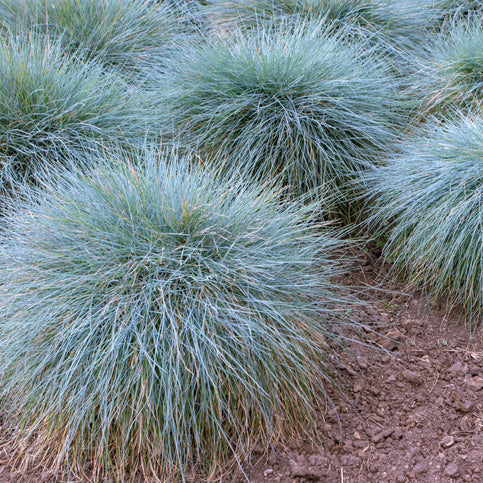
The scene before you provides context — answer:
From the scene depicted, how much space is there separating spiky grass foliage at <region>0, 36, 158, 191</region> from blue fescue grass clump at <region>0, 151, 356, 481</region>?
101cm

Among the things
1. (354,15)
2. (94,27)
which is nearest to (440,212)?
(354,15)

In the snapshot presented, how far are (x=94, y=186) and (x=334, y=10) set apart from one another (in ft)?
9.67

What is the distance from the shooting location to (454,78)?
4055 mm

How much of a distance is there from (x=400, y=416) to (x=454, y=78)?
256 cm

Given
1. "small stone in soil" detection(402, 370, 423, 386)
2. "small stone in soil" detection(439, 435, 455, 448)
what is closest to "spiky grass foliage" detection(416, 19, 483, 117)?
"small stone in soil" detection(402, 370, 423, 386)

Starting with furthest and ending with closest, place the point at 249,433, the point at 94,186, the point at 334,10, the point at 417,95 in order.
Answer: the point at 334,10, the point at 417,95, the point at 94,186, the point at 249,433

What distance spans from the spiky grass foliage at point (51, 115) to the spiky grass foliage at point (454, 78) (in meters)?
1.99

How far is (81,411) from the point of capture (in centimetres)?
223

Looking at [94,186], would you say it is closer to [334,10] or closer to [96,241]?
[96,241]

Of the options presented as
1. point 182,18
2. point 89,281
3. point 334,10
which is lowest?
point 89,281

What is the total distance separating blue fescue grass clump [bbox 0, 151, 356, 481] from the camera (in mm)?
2223

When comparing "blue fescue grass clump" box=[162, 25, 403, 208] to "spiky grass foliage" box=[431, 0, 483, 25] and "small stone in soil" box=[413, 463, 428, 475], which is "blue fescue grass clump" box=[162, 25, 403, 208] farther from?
"small stone in soil" box=[413, 463, 428, 475]

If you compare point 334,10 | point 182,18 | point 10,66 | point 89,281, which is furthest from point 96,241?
point 182,18

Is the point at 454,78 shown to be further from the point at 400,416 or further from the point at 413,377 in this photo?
the point at 400,416
